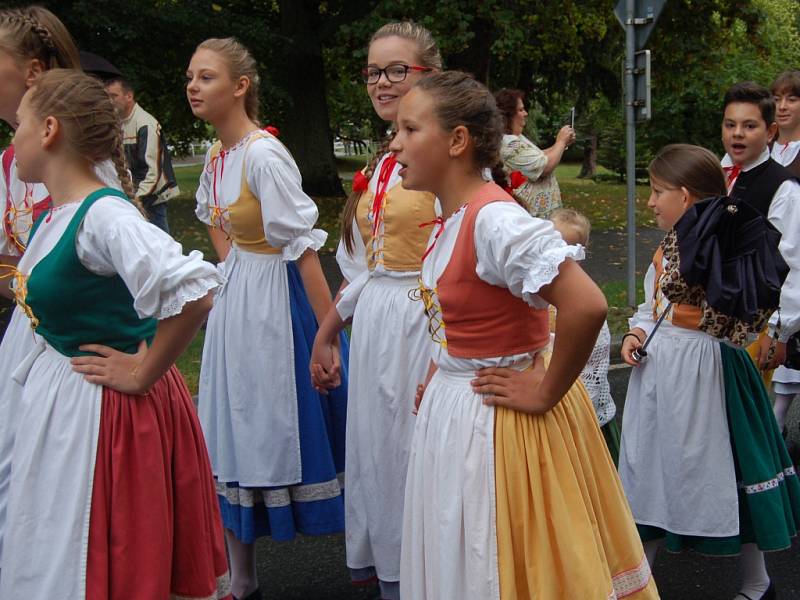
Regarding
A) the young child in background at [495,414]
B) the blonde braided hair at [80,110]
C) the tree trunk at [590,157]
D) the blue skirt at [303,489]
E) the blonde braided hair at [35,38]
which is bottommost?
the tree trunk at [590,157]

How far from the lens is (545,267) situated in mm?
2342

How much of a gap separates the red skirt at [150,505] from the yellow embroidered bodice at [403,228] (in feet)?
3.29

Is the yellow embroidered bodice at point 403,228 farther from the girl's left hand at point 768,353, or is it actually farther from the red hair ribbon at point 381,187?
the girl's left hand at point 768,353

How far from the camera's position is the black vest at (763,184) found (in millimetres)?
4398

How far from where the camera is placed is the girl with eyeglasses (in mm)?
3416

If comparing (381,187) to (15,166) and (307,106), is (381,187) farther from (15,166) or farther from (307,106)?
(307,106)

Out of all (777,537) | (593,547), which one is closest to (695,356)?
(777,537)

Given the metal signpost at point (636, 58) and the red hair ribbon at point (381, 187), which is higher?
the metal signpost at point (636, 58)

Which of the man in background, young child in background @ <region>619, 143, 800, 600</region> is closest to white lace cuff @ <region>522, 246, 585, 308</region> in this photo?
young child in background @ <region>619, 143, 800, 600</region>

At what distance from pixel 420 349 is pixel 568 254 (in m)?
1.13

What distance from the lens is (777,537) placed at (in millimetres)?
3639

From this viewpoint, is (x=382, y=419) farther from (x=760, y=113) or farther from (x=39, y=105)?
(x=760, y=113)

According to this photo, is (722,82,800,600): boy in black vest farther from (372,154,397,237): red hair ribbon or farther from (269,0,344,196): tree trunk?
(269,0,344,196): tree trunk

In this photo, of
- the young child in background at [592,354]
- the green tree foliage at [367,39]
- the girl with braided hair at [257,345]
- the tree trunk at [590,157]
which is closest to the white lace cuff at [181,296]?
the girl with braided hair at [257,345]
